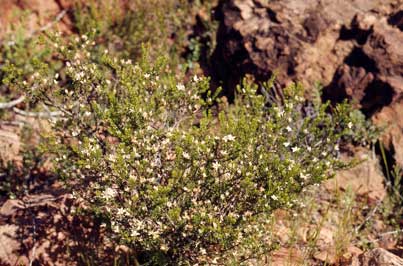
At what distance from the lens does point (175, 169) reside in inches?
161

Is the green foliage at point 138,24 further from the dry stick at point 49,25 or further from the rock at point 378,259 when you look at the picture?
the rock at point 378,259

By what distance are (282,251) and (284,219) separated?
0.49 m

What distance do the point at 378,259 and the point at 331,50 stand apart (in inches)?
135

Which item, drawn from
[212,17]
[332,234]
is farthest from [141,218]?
[212,17]

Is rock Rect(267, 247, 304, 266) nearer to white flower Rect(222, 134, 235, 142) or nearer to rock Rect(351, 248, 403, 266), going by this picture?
rock Rect(351, 248, 403, 266)

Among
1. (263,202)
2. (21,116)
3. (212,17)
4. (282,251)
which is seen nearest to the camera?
(263,202)

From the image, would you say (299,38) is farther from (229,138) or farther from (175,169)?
(175,169)

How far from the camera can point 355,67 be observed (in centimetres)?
668

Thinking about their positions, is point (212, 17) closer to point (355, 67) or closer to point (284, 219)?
point (355, 67)

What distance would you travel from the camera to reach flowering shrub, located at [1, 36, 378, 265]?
4.09m

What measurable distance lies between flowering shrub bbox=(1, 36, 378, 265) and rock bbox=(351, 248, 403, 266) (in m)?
0.91

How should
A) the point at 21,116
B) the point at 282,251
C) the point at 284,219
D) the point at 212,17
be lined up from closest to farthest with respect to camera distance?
the point at 282,251 → the point at 284,219 → the point at 21,116 → the point at 212,17

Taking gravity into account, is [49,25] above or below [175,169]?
above

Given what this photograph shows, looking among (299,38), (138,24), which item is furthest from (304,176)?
(138,24)
